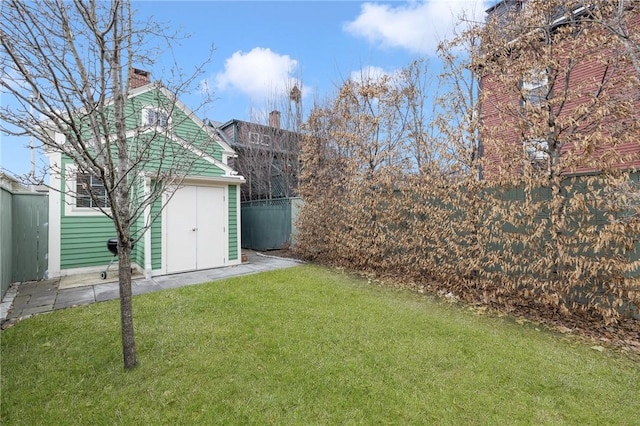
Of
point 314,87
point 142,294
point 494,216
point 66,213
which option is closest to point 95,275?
point 66,213

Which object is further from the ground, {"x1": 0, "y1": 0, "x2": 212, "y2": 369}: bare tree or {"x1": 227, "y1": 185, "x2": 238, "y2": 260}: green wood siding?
{"x1": 0, "y1": 0, "x2": 212, "y2": 369}: bare tree

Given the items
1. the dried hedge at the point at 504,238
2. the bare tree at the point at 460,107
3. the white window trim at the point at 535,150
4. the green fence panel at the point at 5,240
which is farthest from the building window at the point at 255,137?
the white window trim at the point at 535,150

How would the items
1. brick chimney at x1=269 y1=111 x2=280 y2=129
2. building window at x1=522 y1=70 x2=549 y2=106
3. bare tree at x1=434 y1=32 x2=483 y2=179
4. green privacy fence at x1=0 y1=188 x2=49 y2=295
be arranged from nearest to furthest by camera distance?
building window at x1=522 y1=70 x2=549 y2=106, bare tree at x1=434 y1=32 x2=483 y2=179, green privacy fence at x1=0 y1=188 x2=49 y2=295, brick chimney at x1=269 y1=111 x2=280 y2=129

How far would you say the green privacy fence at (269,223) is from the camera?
36.2 feet

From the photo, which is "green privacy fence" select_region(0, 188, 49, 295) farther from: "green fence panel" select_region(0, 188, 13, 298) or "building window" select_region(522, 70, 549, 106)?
"building window" select_region(522, 70, 549, 106)

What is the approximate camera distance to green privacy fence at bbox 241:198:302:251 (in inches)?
434

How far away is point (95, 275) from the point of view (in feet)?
22.9

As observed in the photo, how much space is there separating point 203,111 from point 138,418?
10.4 feet

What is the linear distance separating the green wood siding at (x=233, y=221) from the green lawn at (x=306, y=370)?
3642 mm

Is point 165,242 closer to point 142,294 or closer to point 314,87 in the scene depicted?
point 142,294

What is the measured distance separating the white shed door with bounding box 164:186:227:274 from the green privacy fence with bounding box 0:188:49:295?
2678 millimetres

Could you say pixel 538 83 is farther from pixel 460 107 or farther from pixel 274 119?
pixel 274 119

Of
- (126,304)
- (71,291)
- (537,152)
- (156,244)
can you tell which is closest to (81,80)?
(126,304)

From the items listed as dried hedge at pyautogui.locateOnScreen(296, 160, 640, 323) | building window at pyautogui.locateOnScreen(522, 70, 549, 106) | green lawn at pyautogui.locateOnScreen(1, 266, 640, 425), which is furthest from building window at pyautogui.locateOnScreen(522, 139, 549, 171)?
green lawn at pyautogui.locateOnScreen(1, 266, 640, 425)
